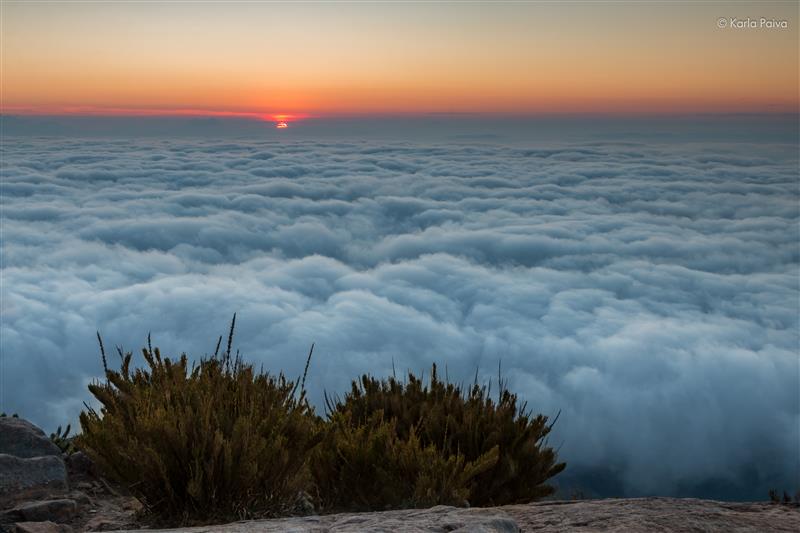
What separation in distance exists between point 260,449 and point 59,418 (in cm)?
8361

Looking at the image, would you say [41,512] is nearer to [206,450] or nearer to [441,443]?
[206,450]

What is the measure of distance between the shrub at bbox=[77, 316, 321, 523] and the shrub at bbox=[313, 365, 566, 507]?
1.26 ft

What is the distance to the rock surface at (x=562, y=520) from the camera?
3465 millimetres

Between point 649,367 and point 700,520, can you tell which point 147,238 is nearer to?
point 649,367

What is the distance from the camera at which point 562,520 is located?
3998 mm

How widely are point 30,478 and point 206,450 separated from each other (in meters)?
1.57

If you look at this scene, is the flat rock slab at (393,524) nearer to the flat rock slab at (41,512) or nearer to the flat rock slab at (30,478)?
the flat rock slab at (41,512)

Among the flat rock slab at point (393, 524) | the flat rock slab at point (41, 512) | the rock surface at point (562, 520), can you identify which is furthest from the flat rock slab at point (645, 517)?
the flat rock slab at point (41, 512)

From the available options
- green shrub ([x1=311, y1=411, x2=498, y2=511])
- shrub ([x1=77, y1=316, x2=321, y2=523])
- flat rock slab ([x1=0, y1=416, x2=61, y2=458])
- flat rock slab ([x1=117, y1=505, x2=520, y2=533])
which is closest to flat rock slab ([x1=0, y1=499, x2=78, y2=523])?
shrub ([x1=77, y1=316, x2=321, y2=523])

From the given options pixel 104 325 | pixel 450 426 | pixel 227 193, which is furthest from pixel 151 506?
pixel 227 193

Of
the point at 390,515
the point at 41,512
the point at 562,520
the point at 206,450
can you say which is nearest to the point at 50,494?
the point at 41,512

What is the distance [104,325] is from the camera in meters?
74.2

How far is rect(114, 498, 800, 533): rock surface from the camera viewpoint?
346cm

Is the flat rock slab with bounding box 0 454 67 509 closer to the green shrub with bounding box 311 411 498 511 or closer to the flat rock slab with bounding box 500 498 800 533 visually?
the green shrub with bounding box 311 411 498 511
